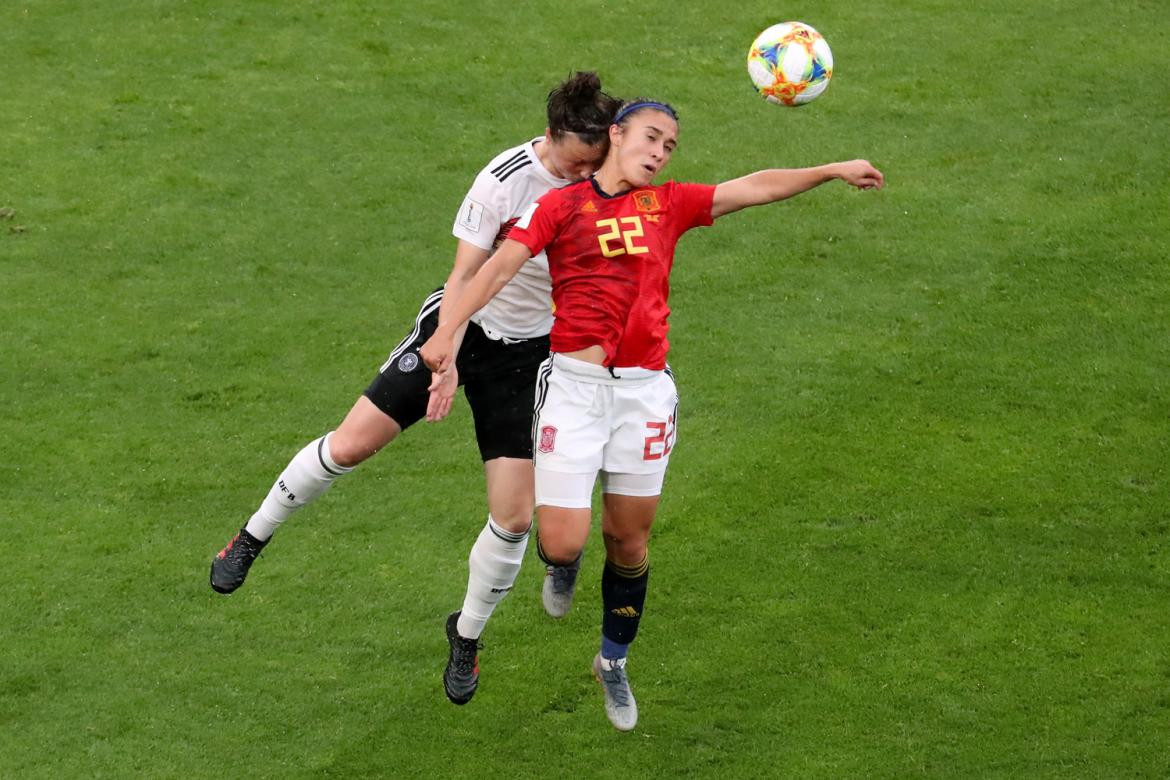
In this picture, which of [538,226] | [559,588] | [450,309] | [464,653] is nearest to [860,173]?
[538,226]

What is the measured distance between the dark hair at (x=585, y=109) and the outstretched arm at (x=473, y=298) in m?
0.72

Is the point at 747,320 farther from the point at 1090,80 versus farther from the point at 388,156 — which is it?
the point at 1090,80

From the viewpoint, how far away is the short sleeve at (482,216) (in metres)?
7.55

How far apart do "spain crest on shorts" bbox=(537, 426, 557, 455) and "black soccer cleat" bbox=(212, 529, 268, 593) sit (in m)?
1.85

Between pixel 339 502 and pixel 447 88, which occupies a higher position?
pixel 447 88

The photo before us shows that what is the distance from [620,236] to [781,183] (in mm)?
744

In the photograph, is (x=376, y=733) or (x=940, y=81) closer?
(x=376, y=733)

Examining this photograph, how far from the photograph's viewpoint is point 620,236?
7203 millimetres

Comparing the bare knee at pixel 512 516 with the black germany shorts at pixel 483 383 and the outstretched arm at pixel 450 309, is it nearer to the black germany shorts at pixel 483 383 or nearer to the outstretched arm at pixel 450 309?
the black germany shorts at pixel 483 383

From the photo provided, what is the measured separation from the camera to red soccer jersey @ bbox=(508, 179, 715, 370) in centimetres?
720

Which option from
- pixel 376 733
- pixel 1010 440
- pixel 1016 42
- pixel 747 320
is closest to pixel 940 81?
pixel 1016 42

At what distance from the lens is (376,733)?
850 centimetres

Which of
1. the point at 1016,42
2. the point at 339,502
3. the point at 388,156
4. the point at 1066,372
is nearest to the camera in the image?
the point at 339,502

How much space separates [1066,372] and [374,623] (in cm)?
498
